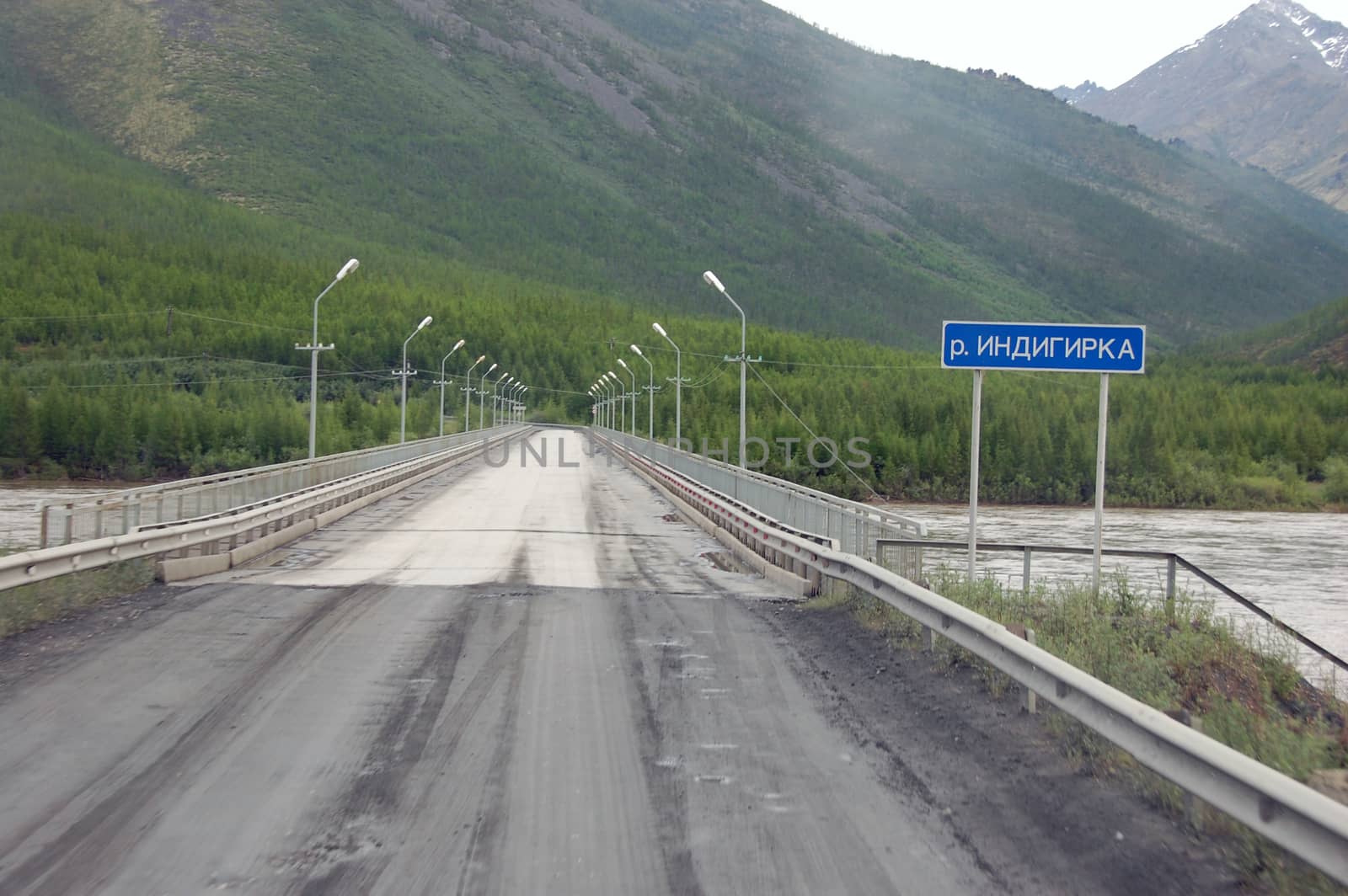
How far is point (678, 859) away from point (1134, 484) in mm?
68118

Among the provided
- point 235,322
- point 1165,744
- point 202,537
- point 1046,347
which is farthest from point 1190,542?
point 235,322

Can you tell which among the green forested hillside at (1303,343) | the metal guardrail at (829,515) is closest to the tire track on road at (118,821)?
the metal guardrail at (829,515)

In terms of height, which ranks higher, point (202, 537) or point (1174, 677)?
point (202, 537)

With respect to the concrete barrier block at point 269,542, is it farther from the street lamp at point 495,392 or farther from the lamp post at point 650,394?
the street lamp at point 495,392

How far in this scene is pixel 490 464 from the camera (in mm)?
71500

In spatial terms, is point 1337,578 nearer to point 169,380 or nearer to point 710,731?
point 710,731

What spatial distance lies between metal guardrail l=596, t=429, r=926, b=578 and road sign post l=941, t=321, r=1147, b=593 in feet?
2.52

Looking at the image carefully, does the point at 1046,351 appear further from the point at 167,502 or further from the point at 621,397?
the point at 621,397

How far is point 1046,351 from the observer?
14258 mm

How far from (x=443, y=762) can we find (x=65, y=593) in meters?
7.81

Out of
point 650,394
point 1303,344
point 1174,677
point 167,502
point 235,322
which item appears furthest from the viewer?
point 1303,344

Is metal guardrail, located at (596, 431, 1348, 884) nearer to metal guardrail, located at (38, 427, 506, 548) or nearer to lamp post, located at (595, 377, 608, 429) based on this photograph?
metal guardrail, located at (38, 427, 506, 548)

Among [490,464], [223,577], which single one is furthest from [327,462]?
[490,464]

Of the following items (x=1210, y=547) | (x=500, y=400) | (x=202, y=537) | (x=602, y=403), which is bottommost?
(x=1210, y=547)
